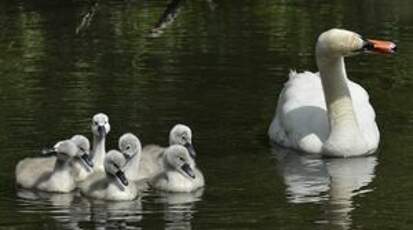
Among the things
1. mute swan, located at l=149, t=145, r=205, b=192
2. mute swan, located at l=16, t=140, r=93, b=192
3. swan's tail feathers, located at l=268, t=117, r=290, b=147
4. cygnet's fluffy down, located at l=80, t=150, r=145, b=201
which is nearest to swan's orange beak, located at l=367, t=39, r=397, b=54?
swan's tail feathers, located at l=268, t=117, r=290, b=147

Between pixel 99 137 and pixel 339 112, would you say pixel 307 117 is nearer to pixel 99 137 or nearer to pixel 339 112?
pixel 339 112

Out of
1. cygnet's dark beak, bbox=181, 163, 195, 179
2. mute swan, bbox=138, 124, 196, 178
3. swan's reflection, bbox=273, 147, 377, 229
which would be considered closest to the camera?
swan's reflection, bbox=273, 147, 377, 229

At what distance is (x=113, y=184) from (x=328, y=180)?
2192mm

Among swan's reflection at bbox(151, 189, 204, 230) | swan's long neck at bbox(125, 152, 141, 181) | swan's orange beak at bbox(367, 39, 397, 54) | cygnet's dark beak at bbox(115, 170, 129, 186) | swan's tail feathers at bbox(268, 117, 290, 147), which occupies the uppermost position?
swan's orange beak at bbox(367, 39, 397, 54)

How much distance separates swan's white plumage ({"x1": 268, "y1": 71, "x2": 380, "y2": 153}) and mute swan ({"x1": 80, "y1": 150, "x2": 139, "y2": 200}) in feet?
9.06

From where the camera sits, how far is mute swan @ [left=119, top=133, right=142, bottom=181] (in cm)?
1445

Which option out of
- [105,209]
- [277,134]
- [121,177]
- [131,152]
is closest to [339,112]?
[277,134]

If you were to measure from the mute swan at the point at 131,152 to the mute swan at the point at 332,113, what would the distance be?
2250 mm

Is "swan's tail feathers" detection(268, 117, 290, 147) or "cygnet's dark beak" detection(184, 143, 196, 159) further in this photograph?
"swan's tail feathers" detection(268, 117, 290, 147)

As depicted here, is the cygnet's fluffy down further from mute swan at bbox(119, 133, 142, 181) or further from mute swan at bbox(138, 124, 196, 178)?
mute swan at bbox(138, 124, 196, 178)

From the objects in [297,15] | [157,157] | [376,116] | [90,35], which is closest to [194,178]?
[157,157]

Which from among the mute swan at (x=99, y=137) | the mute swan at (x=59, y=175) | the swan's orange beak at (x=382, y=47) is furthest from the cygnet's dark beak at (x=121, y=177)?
the swan's orange beak at (x=382, y=47)

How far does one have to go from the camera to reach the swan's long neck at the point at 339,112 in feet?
52.1

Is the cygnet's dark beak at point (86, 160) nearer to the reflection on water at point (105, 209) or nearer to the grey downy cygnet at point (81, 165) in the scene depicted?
the grey downy cygnet at point (81, 165)
